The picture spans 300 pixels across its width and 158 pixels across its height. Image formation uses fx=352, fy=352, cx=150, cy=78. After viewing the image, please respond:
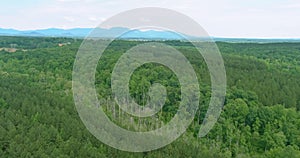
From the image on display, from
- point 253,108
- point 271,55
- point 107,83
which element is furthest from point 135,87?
point 271,55

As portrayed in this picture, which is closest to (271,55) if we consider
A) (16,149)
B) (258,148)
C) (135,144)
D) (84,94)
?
(258,148)

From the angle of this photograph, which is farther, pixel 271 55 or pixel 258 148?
pixel 271 55

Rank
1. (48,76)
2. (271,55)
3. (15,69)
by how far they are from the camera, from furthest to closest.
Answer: (271,55) → (15,69) → (48,76)

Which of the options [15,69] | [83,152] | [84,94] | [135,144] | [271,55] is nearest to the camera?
[83,152]

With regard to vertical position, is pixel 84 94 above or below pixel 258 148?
above

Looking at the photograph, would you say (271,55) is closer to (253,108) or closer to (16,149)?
(253,108)

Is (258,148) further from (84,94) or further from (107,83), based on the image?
(107,83)
